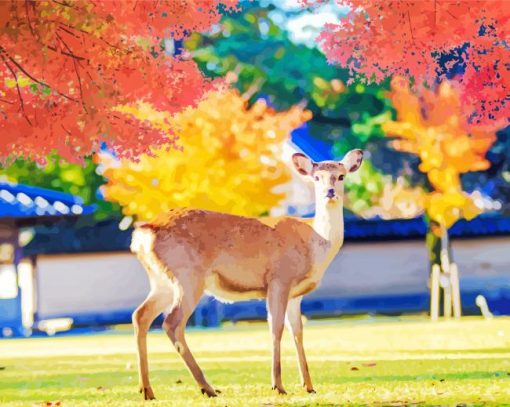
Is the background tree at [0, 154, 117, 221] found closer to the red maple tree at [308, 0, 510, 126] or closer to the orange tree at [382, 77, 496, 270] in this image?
the orange tree at [382, 77, 496, 270]

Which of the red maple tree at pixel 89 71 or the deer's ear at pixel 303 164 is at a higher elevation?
the red maple tree at pixel 89 71

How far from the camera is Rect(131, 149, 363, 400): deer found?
1245 cm

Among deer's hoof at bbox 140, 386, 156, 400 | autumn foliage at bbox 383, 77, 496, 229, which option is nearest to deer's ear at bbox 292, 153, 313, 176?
deer's hoof at bbox 140, 386, 156, 400

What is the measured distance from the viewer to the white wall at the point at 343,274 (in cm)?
3516

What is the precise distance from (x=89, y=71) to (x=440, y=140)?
18869mm

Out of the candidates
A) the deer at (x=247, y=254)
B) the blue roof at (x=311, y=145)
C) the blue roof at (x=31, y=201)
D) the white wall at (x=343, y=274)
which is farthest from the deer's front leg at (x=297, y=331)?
the white wall at (x=343, y=274)

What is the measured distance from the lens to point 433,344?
21.3 meters

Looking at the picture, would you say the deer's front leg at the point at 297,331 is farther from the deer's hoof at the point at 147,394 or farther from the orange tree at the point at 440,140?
the orange tree at the point at 440,140

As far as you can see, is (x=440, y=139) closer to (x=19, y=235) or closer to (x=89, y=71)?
(x=19, y=235)

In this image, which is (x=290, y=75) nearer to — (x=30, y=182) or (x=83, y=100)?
(x=30, y=182)

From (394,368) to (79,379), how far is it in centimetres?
410

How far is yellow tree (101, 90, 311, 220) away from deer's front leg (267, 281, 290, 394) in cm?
1619

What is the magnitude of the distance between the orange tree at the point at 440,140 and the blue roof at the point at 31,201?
8.22 m

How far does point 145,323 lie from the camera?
12531 mm
